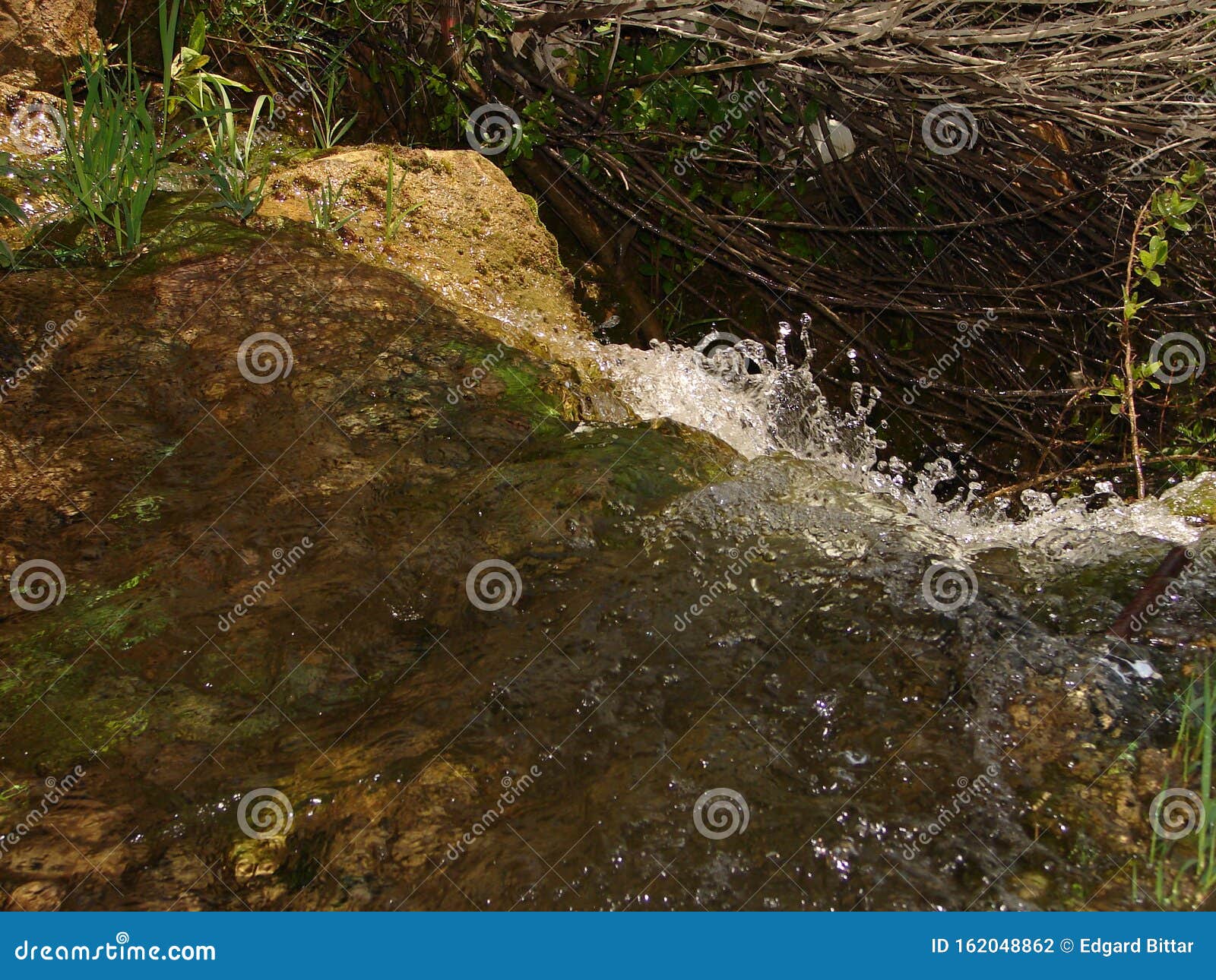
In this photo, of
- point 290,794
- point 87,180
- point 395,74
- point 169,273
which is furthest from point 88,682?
point 395,74

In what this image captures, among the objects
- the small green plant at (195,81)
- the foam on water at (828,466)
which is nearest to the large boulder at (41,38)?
the small green plant at (195,81)

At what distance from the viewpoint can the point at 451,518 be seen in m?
Answer: 2.29

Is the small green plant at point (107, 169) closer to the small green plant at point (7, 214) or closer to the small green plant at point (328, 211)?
the small green plant at point (7, 214)

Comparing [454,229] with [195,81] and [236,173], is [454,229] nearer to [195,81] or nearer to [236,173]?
[236,173]

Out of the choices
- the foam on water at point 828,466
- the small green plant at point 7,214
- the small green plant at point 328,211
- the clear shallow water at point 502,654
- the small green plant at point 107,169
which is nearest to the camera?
the clear shallow water at point 502,654

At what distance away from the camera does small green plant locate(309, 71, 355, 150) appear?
12.4 ft

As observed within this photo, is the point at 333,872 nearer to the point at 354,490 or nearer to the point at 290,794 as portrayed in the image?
the point at 290,794

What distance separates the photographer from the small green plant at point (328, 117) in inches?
148

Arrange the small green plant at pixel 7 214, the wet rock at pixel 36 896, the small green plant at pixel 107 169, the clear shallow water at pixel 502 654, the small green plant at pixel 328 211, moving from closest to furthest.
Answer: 1. the wet rock at pixel 36 896
2. the clear shallow water at pixel 502 654
3. the small green plant at pixel 7 214
4. the small green plant at pixel 107 169
5. the small green plant at pixel 328 211

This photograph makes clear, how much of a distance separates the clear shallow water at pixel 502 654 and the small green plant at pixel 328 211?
566 mm

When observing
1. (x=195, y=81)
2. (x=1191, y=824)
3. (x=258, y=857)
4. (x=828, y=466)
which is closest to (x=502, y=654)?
(x=258, y=857)

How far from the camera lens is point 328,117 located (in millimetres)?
3703

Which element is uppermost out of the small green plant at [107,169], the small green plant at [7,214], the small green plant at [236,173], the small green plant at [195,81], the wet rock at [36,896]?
the small green plant at [195,81]

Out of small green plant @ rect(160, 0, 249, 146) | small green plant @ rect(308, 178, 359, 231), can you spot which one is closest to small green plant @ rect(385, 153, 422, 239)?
small green plant @ rect(308, 178, 359, 231)
